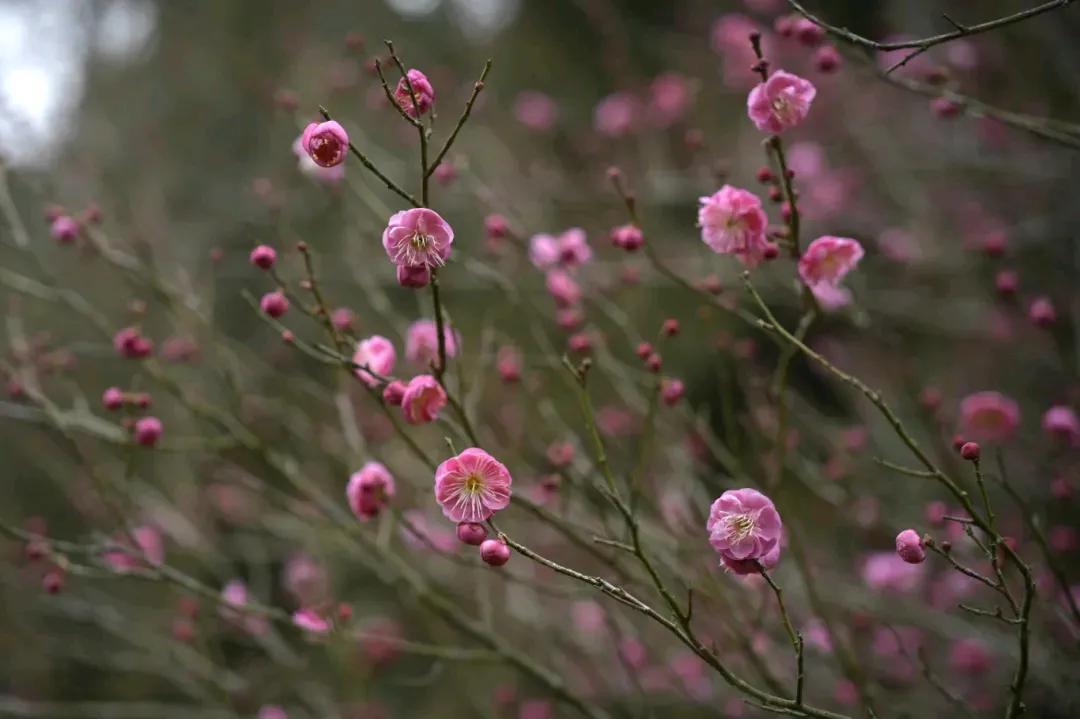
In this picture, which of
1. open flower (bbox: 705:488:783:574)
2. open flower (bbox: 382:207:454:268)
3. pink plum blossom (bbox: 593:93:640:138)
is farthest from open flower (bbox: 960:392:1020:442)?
pink plum blossom (bbox: 593:93:640:138)

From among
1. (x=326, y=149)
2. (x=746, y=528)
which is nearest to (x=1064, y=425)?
(x=746, y=528)

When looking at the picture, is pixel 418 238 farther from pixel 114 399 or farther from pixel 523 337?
pixel 523 337

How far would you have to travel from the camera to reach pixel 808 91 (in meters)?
1.38

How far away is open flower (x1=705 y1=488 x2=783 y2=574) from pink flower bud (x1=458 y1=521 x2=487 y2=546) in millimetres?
293

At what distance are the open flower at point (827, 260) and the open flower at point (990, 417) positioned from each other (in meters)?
0.82

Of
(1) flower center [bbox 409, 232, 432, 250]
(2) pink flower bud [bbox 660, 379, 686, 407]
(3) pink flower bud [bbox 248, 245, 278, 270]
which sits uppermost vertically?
(2) pink flower bud [bbox 660, 379, 686, 407]

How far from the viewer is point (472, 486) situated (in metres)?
1.19

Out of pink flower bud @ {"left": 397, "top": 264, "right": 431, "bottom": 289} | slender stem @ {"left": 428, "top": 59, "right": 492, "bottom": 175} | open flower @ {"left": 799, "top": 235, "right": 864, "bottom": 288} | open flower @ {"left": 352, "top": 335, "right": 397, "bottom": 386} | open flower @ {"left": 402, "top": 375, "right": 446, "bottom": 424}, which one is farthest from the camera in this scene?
open flower @ {"left": 352, "top": 335, "right": 397, "bottom": 386}

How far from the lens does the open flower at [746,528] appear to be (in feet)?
3.85

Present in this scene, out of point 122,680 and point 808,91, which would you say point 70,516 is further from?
point 808,91

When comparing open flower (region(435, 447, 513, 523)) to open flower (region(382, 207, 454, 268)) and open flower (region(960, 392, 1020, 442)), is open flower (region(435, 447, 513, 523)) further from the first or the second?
open flower (region(960, 392, 1020, 442))

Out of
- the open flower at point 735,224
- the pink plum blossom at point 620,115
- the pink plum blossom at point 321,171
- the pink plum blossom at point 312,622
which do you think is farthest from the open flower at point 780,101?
the pink plum blossom at point 620,115

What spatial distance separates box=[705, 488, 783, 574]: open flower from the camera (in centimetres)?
117

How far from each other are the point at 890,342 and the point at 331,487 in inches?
96.0
